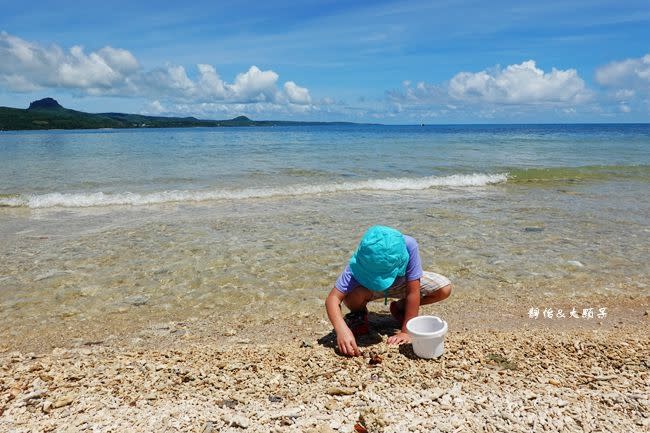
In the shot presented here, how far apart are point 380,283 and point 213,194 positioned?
522 inches

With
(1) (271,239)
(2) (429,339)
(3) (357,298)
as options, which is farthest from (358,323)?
(1) (271,239)

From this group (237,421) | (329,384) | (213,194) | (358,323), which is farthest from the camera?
(213,194)

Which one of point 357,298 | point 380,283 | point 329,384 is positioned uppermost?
point 380,283

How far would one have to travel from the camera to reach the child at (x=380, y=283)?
470 centimetres

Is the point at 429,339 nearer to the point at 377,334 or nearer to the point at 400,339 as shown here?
the point at 400,339

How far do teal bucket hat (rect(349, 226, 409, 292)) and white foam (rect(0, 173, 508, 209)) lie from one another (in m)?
12.2

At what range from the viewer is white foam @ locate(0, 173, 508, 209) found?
15.8m

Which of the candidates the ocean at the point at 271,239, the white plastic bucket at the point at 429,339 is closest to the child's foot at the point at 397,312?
the white plastic bucket at the point at 429,339

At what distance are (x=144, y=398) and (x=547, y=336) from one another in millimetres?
4346

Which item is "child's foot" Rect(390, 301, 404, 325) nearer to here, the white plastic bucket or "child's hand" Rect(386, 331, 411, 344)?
"child's hand" Rect(386, 331, 411, 344)

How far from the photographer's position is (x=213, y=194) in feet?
56.3

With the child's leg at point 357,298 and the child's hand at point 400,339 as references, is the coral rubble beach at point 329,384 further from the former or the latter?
the child's leg at point 357,298

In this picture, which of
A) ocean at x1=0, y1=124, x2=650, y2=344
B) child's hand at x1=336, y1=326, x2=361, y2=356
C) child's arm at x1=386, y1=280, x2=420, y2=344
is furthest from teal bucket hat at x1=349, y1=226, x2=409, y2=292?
ocean at x1=0, y1=124, x2=650, y2=344

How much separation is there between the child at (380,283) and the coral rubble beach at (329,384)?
0.25m
